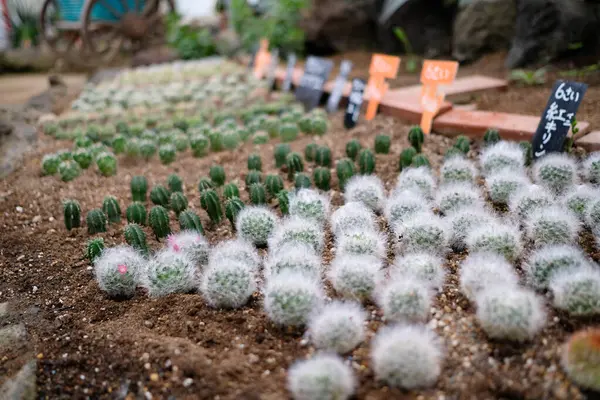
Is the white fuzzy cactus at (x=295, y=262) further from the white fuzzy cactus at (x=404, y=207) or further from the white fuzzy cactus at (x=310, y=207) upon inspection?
the white fuzzy cactus at (x=404, y=207)

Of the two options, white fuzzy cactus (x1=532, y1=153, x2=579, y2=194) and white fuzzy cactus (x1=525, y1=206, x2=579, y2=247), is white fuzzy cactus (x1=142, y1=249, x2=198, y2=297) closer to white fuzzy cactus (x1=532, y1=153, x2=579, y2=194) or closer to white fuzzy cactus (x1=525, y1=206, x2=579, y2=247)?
white fuzzy cactus (x1=525, y1=206, x2=579, y2=247)

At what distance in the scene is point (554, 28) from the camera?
17.8ft

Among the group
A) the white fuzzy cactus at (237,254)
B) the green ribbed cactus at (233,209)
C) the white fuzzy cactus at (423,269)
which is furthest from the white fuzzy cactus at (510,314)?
the green ribbed cactus at (233,209)

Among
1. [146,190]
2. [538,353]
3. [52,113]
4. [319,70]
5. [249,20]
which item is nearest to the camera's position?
[538,353]

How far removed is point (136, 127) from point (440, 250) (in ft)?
13.0

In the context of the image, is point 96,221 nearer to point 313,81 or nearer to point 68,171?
point 68,171

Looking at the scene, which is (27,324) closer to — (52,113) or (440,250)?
(440,250)

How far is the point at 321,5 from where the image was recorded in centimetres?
866

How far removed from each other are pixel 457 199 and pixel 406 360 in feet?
4.84

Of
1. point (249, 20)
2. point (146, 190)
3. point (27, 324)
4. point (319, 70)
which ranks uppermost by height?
point (249, 20)

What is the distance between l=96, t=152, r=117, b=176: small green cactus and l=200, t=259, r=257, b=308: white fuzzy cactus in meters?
2.44

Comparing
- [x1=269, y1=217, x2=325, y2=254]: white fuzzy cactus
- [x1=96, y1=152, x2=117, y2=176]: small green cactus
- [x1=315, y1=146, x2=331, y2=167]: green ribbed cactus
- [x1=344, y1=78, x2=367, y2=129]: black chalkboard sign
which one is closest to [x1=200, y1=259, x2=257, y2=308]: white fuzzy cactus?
[x1=269, y1=217, x2=325, y2=254]: white fuzzy cactus

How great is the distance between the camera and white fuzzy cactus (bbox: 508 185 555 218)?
2.88 meters

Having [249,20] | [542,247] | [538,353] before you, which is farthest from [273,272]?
[249,20]
